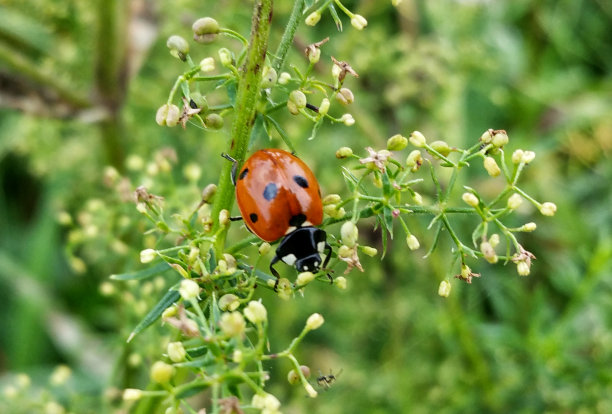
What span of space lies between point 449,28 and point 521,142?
2.08 ft

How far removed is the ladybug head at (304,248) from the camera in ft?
4.49

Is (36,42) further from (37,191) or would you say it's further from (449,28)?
(449,28)

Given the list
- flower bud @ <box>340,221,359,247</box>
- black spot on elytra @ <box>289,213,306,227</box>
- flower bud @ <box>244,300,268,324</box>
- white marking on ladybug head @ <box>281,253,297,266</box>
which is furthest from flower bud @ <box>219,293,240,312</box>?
white marking on ladybug head @ <box>281,253,297,266</box>

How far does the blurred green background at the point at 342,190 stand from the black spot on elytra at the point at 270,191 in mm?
470

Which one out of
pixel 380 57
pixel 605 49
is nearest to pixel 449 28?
pixel 380 57

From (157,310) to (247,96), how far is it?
355 mm

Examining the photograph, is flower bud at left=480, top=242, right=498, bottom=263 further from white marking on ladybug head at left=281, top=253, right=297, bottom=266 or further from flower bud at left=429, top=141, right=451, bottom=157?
white marking on ladybug head at left=281, top=253, right=297, bottom=266

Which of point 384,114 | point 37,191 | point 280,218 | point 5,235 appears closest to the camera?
point 280,218

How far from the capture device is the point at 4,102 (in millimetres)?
2309

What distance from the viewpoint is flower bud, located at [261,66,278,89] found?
106 centimetres

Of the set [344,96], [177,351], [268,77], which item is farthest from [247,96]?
[177,351]

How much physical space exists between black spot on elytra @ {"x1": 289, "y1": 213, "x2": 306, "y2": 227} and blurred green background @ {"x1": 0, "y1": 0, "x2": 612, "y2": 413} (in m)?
0.49

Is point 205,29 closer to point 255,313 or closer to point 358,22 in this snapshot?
point 358,22

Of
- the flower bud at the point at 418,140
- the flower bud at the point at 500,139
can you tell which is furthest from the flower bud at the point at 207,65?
the flower bud at the point at 500,139
